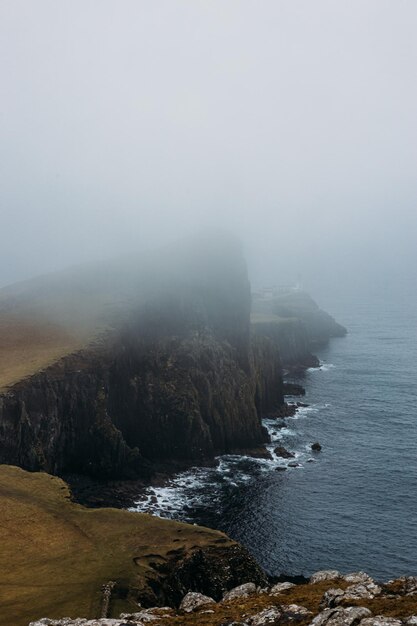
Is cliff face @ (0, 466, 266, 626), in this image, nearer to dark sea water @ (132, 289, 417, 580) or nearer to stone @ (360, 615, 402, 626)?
dark sea water @ (132, 289, 417, 580)

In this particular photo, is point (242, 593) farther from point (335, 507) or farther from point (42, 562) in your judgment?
point (335, 507)

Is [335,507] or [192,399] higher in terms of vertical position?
[192,399]

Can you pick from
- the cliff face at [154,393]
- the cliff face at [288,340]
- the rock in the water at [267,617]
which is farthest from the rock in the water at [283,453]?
the cliff face at [288,340]

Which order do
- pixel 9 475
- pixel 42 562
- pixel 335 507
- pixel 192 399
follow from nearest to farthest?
pixel 42 562, pixel 9 475, pixel 335 507, pixel 192 399

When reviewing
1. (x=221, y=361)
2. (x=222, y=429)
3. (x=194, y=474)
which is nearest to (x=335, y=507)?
(x=194, y=474)

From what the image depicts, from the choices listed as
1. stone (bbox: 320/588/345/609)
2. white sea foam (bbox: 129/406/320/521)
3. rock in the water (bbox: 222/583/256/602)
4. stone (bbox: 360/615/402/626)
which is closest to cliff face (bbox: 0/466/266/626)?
rock in the water (bbox: 222/583/256/602)
